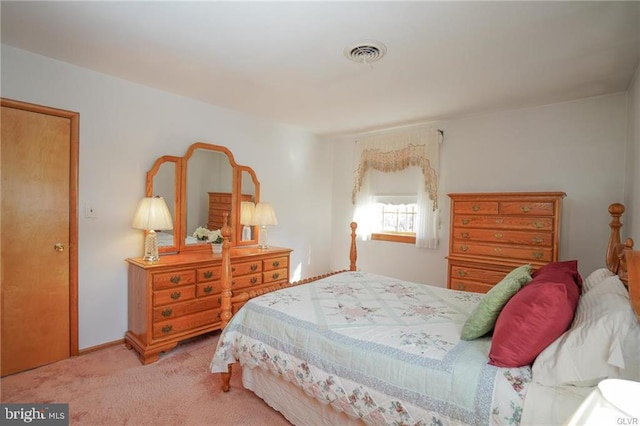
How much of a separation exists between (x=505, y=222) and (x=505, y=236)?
14cm

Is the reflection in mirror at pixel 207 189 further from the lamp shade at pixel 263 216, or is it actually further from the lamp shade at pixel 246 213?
the lamp shade at pixel 263 216

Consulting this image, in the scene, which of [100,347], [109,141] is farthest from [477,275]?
[109,141]

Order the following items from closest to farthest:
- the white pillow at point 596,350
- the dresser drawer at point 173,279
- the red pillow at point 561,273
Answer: the white pillow at point 596,350, the red pillow at point 561,273, the dresser drawer at point 173,279

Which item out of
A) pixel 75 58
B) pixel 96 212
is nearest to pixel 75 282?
pixel 96 212

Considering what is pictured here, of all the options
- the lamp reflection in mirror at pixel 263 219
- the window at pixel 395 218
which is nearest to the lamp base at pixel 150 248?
the lamp reflection in mirror at pixel 263 219

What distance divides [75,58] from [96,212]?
4.20ft

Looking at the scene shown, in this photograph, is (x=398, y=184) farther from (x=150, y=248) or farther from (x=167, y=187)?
(x=150, y=248)

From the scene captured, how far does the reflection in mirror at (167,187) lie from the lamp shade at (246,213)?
0.81 metres

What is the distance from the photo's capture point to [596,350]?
113 centimetres

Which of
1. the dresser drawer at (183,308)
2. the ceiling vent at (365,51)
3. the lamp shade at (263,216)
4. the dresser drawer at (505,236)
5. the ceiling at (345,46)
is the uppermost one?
the ceiling at (345,46)

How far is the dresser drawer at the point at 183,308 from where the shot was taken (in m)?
2.66

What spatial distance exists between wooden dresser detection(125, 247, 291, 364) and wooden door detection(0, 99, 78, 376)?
19.7 inches

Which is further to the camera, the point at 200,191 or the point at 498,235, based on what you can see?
the point at 200,191

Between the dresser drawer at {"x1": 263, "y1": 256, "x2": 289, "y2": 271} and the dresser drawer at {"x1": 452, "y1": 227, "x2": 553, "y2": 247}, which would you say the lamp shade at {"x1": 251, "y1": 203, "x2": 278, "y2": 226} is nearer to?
the dresser drawer at {"x1": 263, "y1": 256, "x2": 289, "y2": 271}
